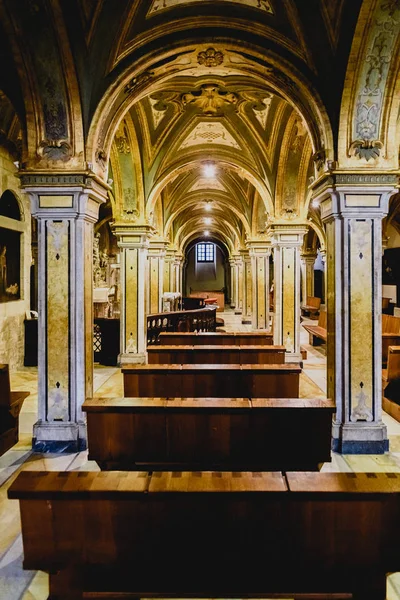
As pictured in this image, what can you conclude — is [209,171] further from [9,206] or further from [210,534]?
[210,534]

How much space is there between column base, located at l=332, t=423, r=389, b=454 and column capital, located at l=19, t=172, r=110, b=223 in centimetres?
425

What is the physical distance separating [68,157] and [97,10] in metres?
1.74

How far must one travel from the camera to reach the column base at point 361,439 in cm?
470

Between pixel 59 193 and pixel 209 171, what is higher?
pixel 209 171

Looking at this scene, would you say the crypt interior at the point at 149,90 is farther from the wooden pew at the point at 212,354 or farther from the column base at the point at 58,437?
the wooden pew at the point at 212,354

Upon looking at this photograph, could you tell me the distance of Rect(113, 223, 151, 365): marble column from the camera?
9391 millimetres

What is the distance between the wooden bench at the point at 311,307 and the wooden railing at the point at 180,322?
7.73 m

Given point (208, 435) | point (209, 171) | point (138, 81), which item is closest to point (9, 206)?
point (138, 81)

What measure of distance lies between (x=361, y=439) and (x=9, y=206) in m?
8.15

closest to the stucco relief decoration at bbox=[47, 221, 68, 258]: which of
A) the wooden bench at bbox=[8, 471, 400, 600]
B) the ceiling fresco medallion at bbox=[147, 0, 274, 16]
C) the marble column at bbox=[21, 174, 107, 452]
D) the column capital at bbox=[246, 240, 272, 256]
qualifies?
the marble column at bbox=[21, 174, 107, 452]

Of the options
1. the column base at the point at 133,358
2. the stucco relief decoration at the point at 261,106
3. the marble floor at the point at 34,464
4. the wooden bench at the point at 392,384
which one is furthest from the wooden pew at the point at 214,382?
the stucco relief decoration at the point at 261,106

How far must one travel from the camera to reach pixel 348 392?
4812 mm

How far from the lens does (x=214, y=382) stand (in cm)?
511

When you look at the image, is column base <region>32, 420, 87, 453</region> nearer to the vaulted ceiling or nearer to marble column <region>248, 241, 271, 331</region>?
the vaulted ceiling
